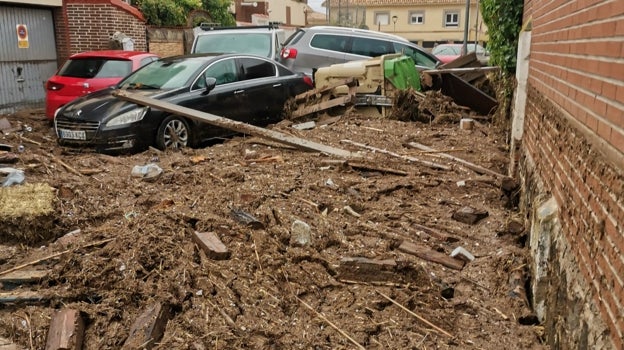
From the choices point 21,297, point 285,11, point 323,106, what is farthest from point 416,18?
point 21,297

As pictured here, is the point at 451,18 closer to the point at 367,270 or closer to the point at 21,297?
the point at 367,270

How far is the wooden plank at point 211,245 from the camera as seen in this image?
4652 millimetres

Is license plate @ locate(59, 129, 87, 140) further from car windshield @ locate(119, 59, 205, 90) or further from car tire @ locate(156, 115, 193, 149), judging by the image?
car windshield @ locate(119, 59, 205, 90)

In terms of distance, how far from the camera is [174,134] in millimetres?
9453

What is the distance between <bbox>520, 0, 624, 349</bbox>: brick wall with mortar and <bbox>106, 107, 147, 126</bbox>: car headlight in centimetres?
634

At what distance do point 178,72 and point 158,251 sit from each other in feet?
20.2

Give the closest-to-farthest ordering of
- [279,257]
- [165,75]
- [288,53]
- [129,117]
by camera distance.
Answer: [279,257], [129,117], [165,75], [288,53]

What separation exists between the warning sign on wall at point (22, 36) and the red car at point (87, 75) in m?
3.32

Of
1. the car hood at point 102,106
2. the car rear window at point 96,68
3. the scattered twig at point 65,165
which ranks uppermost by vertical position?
the car rear window at point 96,68

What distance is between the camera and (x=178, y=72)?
402 inches

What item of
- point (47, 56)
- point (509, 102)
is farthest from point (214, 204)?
point (47, 56)

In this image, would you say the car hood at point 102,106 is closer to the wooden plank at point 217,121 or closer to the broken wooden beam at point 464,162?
the wooden plank at point 217,121

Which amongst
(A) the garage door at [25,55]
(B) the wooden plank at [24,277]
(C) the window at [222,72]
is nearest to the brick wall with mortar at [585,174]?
(B) the wooden plank at [24,277]

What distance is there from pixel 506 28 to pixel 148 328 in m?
8.53
